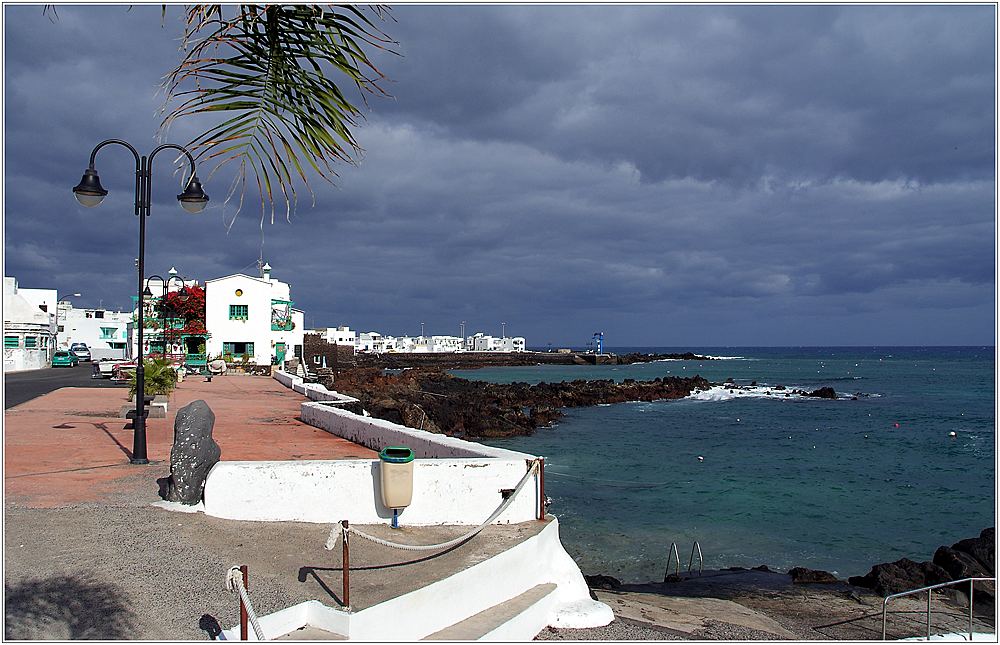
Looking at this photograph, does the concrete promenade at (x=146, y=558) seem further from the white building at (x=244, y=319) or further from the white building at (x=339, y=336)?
the white building at (x=339, y=336)

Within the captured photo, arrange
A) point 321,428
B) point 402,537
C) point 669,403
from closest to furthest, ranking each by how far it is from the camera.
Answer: point 402,537 < point 321,428 < point 669,403

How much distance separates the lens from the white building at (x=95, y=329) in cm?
7125

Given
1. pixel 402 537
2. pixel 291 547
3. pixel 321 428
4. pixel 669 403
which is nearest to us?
pixel 291 547

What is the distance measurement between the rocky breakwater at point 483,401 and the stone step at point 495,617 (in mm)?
14879

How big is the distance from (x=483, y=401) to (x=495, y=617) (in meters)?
38.9

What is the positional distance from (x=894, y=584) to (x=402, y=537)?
33.2 ft

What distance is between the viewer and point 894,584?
A: 41.8 feet

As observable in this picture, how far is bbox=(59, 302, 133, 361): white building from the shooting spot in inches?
2805

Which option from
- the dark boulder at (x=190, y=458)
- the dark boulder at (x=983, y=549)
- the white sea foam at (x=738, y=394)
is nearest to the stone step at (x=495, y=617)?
the dark boulder at (x=190, y=458)

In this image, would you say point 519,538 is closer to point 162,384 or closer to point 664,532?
point 664,532

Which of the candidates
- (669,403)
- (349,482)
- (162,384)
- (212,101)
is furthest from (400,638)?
(669,403)

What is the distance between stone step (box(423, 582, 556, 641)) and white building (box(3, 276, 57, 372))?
145ft

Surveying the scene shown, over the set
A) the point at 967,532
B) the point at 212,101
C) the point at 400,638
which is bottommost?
the point at 967,532

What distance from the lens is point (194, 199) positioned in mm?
9914
